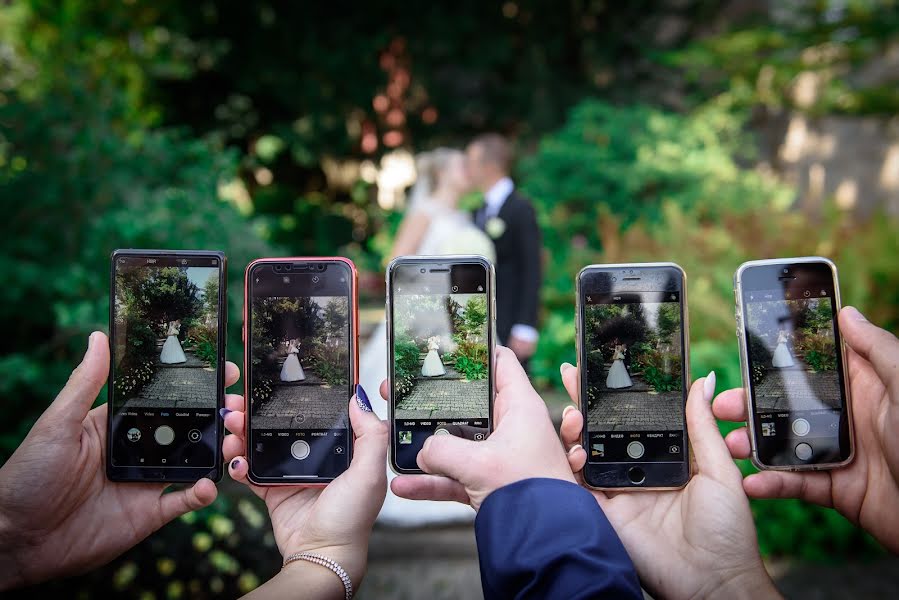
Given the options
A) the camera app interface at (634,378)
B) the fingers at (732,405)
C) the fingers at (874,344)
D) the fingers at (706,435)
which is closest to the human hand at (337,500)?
the camera app interface at (634,378)

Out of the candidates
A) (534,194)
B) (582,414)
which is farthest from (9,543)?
(534,194)

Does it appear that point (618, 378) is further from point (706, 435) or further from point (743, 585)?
point (743, 585)

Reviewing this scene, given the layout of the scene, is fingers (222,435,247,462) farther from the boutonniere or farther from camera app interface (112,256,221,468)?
the boutonniere

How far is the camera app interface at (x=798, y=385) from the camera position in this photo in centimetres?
173

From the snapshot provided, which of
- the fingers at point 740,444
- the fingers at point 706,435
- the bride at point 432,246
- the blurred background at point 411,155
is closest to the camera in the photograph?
the fingers at point 706,435

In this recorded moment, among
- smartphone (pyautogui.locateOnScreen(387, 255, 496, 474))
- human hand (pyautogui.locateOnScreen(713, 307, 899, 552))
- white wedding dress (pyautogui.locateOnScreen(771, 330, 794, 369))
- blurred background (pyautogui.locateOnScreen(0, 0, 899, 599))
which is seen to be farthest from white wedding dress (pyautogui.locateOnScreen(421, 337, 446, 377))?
blurred background (pyautogui.locateOnScreen(0, 0, 899, 599))

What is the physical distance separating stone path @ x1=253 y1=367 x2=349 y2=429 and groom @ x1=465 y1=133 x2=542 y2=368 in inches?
104

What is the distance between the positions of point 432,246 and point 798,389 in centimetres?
287

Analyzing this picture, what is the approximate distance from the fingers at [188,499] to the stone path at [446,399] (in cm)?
50

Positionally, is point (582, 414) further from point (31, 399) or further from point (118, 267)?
point (31, 399)

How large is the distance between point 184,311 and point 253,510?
1.95 metres

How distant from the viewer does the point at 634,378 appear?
1.76 meters

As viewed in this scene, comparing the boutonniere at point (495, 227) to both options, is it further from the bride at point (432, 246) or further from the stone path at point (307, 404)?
the stone path at point (307, 404)

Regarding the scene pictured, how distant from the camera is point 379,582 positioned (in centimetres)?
372
